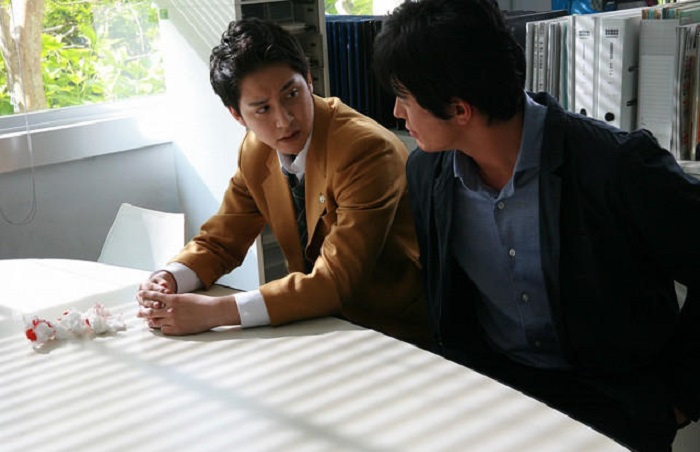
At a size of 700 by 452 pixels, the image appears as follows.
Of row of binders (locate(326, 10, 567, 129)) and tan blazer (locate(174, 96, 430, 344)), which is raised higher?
row of binders (locate(326, 10, 567, 129))

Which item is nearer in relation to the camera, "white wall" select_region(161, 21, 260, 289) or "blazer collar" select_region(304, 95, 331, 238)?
"blazer collar" select_region(304, 95, 331, 238)

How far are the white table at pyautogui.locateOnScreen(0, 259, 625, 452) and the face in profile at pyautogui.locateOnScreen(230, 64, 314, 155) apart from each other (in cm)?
48

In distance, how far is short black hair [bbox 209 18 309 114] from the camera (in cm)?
195

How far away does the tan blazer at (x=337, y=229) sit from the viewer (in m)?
1.78

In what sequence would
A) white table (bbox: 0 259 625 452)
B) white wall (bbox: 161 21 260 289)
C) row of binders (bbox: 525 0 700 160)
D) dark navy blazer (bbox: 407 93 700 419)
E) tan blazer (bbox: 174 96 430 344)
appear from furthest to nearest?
white wall (bbox: 161 21 260 289) < row of binders (bbox: 525 0 700 160) < tan blazer (bbox: 174 96 430 344) < dark navy blazer (bbox: 407 93 700 419) < white table (bbox: 0 259 625 452)

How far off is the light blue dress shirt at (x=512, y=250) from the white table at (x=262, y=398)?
31cm

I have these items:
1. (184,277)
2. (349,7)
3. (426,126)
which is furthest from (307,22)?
(426,126)

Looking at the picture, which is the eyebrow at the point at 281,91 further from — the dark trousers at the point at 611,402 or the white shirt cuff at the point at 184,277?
the dark trousers at the point at 611,402

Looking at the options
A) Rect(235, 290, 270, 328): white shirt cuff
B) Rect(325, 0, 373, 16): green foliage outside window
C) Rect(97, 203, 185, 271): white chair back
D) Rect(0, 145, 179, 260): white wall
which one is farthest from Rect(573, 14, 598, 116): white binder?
Rect(0, 145, 179, 260): white wall

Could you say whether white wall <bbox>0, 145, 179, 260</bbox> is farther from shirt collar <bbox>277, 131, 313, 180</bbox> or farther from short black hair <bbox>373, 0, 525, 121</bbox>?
short black hair <bbox>373, 0, 525, 121</bbox>

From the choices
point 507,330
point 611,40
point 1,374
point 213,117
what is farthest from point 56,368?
point 213,117

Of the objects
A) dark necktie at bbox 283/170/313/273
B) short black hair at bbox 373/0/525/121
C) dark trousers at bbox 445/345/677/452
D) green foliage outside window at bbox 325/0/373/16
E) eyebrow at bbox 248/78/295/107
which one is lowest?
dark trousers at bbox 445/345/677/452

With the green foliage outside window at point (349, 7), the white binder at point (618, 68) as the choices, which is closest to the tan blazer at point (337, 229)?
the white binder at point (618, 68)

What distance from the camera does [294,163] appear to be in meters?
2.05
